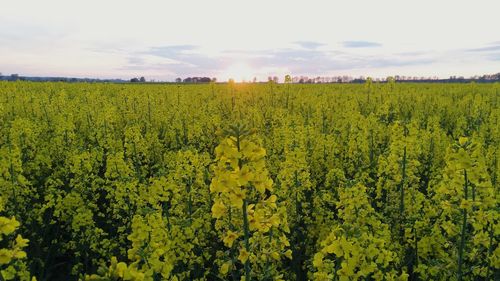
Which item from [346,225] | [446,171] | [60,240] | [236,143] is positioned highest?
[236,143]

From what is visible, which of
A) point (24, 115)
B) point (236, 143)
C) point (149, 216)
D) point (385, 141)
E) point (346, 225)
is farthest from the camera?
point (24, 115)

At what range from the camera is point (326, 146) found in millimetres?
9969

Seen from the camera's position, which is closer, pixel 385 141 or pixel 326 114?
pixel 385 141

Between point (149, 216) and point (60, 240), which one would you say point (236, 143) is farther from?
point (60, 240)

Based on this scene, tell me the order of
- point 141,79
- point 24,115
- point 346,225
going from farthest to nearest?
point 141,79 < point 24,115 < point 346,225

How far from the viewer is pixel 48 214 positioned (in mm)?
8164

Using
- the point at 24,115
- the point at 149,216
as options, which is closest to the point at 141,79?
the point at 24,115

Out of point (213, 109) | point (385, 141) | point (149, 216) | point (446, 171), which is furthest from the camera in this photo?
point (213, 109)

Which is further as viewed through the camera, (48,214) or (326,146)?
(326,146)

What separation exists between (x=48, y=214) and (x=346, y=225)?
6535 millimetres

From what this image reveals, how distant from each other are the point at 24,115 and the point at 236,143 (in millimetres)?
15406

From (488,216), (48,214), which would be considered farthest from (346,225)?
(48,214)

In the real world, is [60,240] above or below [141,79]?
below

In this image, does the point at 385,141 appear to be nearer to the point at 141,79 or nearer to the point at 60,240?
the point at 60,240
